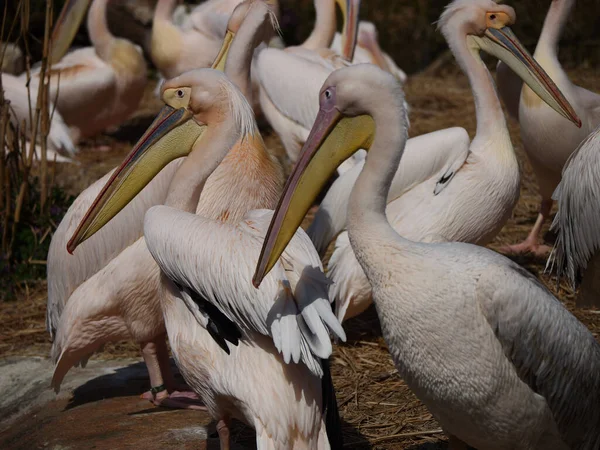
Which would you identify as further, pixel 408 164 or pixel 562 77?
pixel 562 77

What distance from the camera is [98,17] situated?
827cm

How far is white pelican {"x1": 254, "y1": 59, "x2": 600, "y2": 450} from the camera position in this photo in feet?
8.56

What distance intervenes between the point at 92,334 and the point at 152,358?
0.89 ft

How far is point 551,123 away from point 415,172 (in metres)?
1.25

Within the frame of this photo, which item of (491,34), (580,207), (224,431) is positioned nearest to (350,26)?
→ (491,34)

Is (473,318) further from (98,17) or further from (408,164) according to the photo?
(98,17)

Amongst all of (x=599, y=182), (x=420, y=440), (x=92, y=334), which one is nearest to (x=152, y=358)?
(x=92, y=334)

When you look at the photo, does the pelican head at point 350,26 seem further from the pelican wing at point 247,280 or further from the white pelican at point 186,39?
the pelican wing at point 247,280

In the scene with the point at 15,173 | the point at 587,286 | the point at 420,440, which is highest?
the point at 587,286

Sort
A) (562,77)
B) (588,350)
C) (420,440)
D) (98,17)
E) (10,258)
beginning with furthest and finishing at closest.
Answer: (98,17) → (10,258) → (562,77) → (420,440) → (588,350)

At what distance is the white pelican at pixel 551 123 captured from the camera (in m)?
4.98

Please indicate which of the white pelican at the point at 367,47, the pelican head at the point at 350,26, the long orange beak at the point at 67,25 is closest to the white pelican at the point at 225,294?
the pelican head at the point at 350,26

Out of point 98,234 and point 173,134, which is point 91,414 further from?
point 173,134

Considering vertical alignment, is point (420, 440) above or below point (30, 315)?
above
